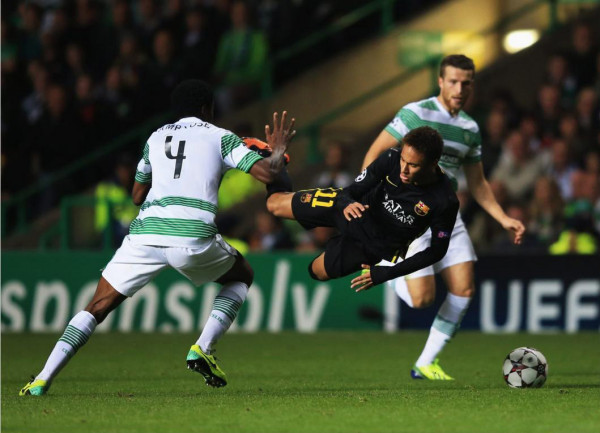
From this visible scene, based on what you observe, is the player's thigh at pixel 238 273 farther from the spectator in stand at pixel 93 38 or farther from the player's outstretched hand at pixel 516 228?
the spectator in stand at pixel 93 38

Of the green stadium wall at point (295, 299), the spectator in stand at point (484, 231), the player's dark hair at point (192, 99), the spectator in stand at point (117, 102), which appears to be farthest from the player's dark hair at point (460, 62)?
the spectator in stand at point (117, 102)

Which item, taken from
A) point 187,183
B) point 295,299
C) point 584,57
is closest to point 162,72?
point 295,299

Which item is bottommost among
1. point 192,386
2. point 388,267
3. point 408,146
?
point 192,386

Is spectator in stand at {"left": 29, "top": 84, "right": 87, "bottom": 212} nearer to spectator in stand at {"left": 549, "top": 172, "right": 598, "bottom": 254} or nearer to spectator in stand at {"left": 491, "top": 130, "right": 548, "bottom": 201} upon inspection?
spectator in stand at {"left": 491, "top": 130, "right": 548, "bottom": 201}

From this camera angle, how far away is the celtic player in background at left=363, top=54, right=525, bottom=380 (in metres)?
8.95

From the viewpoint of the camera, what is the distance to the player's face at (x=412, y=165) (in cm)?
782

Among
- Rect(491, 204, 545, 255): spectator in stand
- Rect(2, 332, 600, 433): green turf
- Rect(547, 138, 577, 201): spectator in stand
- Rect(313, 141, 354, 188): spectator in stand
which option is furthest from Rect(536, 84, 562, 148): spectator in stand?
Rect(2, 332, 600, 433): green turf

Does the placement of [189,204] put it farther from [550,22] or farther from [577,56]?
[550,22]

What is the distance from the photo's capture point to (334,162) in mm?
15023

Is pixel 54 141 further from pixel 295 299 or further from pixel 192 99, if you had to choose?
pixel 192 99

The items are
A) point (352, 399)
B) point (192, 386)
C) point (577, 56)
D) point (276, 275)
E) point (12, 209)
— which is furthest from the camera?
point (12, 209)

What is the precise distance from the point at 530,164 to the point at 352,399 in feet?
A: 26.2

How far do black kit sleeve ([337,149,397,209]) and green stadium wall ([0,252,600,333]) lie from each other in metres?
5.79

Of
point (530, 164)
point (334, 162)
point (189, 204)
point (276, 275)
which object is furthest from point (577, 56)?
point (189, 204)
